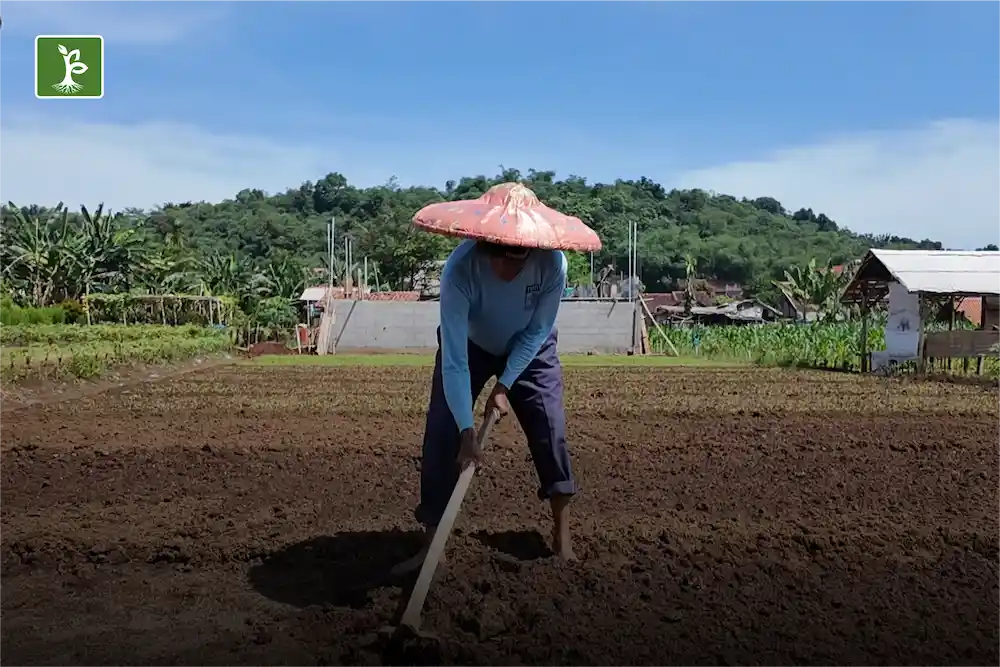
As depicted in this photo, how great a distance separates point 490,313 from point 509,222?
406 millimetres

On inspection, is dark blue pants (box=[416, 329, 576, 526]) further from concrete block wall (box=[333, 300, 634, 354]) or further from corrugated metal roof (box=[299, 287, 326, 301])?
corrugated metal roof (box=[299, 287, 326, 301])

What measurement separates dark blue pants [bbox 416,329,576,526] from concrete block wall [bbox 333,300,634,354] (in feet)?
87.8

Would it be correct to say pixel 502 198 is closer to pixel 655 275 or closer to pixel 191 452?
pixel 191 452

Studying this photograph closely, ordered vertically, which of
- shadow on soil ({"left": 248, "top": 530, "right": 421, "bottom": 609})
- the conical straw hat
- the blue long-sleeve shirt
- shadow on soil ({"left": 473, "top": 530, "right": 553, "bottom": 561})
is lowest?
shadow on soil ({"left": 248, "top": 530, "right": 421, "bottom": 609})

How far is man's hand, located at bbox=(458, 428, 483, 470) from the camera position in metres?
3.56

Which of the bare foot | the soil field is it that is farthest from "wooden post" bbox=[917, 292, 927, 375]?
the bare foot

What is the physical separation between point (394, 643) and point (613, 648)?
0.66m

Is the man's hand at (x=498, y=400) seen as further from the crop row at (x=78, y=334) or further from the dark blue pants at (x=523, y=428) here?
the crop row at (x=78, y=334)

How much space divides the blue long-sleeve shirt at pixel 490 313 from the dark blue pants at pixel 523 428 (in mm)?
112

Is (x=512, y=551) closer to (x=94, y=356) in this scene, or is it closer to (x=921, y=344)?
(x=94, y=356)

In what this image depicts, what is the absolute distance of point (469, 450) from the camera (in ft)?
11.7

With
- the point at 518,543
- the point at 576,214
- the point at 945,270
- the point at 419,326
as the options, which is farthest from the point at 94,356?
the point at 576,214

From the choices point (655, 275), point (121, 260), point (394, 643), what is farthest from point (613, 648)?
point (655, 275)

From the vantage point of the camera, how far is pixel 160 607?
3.46 meters
